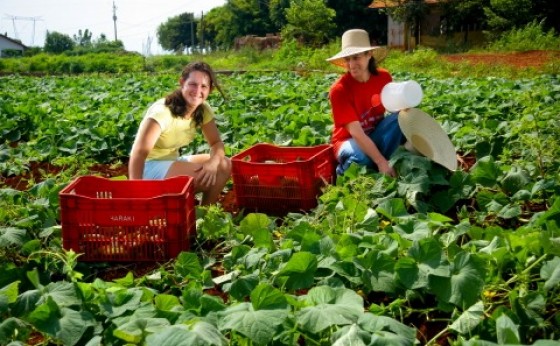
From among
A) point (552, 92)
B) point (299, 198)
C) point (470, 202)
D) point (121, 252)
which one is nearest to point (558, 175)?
point (470, 202)

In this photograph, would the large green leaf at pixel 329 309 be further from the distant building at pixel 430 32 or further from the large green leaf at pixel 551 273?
the distant building at pixel 430 32

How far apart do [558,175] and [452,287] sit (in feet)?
5.40

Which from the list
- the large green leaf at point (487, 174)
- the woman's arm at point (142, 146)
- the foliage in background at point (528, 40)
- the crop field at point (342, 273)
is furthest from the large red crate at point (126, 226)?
the foliage in background at point (528, 40)

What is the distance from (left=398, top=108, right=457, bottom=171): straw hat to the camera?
13.1 ft

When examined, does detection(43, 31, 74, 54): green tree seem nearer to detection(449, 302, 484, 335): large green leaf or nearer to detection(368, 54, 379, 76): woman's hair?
detection(368, 54, 379, 76): woman's hair

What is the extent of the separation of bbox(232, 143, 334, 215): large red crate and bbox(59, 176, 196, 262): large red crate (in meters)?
0.79

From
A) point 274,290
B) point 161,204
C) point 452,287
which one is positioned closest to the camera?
point 274,290

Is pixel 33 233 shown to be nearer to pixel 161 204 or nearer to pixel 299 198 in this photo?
pixel 161 204

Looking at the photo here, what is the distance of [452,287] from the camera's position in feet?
7.78

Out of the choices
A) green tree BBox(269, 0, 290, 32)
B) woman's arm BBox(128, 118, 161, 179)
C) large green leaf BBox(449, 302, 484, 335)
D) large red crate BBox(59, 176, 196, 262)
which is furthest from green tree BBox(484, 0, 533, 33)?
large green leaf BBox(449, 302, 484, 335)

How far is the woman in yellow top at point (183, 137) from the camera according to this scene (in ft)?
12.8

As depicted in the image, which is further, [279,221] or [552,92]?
[552,92]

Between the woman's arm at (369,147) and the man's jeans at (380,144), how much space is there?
7 centimetres

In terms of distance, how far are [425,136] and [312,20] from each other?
26886 millimetres
